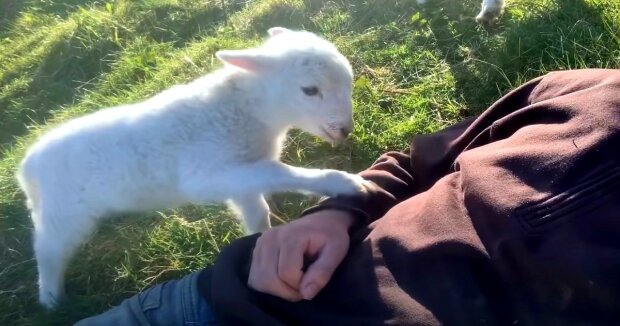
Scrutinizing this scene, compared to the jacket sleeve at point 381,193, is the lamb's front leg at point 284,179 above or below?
below

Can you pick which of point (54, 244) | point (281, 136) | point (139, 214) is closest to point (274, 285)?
point (281, 136)

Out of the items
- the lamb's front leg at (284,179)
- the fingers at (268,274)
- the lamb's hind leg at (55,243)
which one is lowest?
the lamb's hind leg at (55,243)

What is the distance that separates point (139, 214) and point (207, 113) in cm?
90

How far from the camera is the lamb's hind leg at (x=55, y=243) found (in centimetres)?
307

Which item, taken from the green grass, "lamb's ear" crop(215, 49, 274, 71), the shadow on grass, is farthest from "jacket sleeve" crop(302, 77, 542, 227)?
the shadow on grass

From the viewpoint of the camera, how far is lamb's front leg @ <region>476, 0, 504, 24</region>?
166 inches

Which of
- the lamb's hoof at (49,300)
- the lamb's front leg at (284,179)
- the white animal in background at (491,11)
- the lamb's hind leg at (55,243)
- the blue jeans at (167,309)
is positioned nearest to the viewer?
the blue jeans at (167,309)

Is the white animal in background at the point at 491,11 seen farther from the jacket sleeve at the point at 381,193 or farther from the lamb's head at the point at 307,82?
the jacket sleeve at the point at 381,193

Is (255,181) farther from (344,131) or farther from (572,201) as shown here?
(572,201)

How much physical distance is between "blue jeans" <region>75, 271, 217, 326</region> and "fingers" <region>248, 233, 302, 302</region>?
185 millimetres

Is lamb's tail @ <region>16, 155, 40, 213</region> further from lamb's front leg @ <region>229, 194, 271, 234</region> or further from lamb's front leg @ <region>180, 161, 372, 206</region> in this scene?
lamb's front leg @ <region>229, 194, 271, 234</region>

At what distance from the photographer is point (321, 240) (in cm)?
202

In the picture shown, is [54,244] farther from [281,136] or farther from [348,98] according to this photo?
[348,98]

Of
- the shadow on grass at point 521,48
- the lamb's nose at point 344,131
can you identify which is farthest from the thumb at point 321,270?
the shadow on grass at point 521,48
